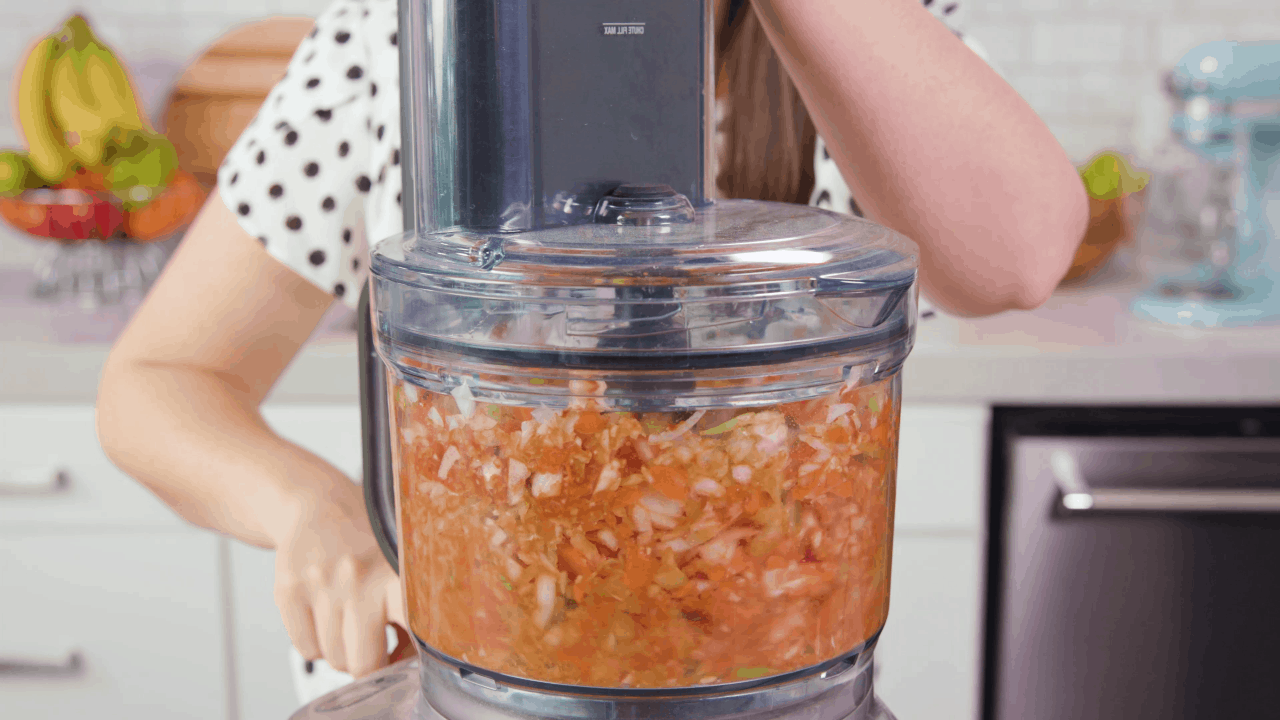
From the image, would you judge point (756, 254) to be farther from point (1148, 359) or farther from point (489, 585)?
point (1148, 359)

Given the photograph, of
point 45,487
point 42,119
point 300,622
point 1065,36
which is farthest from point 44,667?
point 1065,36

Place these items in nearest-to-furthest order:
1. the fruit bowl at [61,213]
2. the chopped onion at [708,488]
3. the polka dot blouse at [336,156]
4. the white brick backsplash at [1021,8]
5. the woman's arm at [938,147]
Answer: the chopped onion at [708,488], the woman's arm at [938,147], the polka dot blouse at [336,156], the fruit bowl at [61,213], the white brick backsplash at [1021,8]

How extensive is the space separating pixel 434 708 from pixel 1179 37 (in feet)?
5.78

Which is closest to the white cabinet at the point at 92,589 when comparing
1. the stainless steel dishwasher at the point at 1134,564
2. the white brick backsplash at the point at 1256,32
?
the stainless steel dishwasher at the point at 1134,564

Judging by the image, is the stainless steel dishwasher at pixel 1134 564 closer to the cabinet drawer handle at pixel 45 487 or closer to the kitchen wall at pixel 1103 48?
the kitchen wall at pixel 1103 48

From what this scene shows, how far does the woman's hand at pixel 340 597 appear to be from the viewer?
1.47 ft

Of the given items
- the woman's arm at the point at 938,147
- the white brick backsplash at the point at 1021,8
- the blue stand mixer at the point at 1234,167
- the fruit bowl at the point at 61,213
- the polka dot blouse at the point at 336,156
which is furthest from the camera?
the white brick backsplash at the point at 1021,8

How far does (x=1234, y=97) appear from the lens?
54.1 inches

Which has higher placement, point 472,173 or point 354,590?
point 472,173

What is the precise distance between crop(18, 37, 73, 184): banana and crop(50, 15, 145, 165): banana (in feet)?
0.04

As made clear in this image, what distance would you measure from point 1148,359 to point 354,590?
1.03 m

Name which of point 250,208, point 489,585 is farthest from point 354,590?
point 250,208

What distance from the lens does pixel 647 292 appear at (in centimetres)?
31

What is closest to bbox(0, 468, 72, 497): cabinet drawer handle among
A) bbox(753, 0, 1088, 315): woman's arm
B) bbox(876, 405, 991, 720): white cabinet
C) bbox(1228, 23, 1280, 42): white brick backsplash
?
bbox(876, 405, 991, 720): white cabinet
